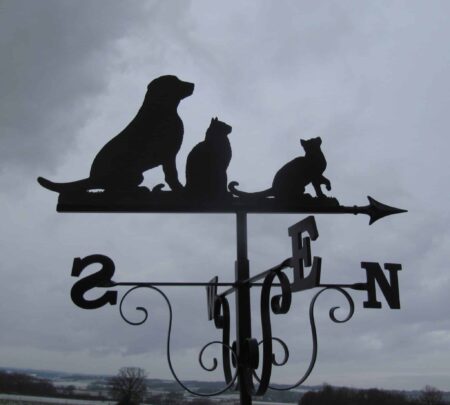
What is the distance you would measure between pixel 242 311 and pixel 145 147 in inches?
30.7

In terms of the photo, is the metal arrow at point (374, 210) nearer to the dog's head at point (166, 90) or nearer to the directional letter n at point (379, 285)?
the directional letter n at point (379, 285)

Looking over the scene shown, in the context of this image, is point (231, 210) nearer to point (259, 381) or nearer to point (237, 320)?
point (237, 320)

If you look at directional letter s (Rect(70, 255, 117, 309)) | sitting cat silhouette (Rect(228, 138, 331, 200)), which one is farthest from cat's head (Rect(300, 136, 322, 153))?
A: directional letter s (Rect(70, 255, 117, 309))

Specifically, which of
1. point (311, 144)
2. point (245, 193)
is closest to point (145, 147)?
point (245, 193)

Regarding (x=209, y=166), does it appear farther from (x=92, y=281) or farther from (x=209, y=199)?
(x=92, y=281)

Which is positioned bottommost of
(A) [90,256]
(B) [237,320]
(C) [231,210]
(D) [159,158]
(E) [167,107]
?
(B) [237,320]

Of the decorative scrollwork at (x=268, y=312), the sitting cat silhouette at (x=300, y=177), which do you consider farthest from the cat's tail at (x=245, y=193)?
the decorative scrollwork at (x=268, y=312)

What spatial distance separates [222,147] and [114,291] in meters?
0.73

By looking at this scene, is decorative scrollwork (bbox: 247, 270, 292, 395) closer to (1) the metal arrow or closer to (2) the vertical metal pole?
(2) the vertical metal pole

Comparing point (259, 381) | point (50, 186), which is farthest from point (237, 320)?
point (50, 186)

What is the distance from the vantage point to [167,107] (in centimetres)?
207

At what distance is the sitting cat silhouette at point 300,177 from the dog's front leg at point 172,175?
213 mm

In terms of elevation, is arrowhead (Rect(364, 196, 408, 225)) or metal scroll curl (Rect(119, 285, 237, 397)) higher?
arrowhead (Rect(364, 196, 408, 225))

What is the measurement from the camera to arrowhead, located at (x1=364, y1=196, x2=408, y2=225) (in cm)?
205
